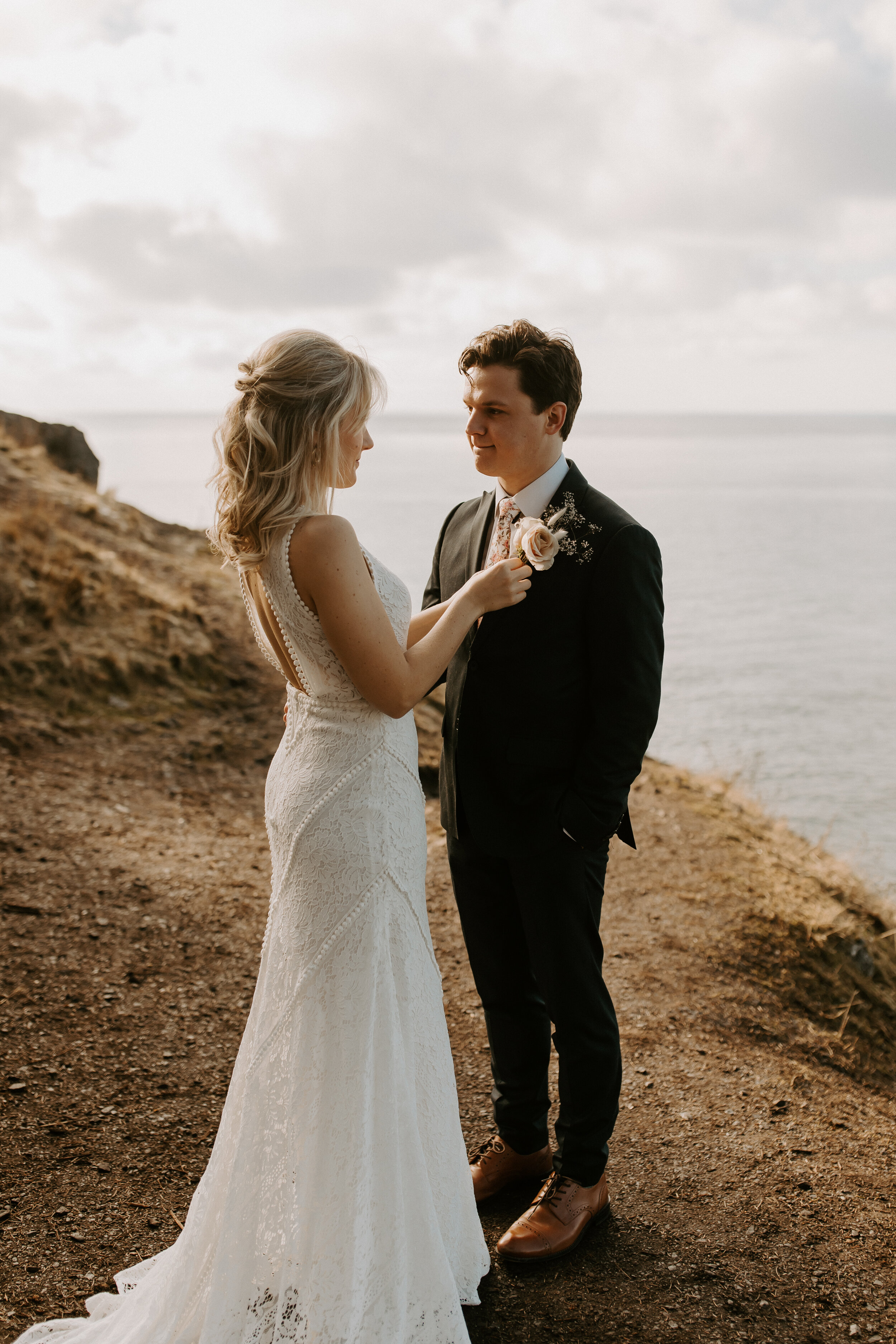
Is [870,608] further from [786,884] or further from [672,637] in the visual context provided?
[786,884]

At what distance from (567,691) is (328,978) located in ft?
3.57

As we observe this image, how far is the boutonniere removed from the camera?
275 cm

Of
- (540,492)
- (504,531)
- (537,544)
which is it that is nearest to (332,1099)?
(537,544)

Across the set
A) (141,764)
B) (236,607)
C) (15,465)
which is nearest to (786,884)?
(141,764)

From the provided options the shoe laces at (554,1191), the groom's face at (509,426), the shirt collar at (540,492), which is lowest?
the shoe laces at (554,1191)

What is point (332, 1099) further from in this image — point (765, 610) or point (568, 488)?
point (765, 610)

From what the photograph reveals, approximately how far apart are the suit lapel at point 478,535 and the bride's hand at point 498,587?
54cm

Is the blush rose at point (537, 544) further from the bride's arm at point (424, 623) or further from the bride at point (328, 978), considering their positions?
the bride's arm at point (424, 623)

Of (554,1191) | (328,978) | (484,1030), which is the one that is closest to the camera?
(328,978)

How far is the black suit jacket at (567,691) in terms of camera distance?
291 cm

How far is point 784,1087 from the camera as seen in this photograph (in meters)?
4.41

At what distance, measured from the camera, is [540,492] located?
309 cm

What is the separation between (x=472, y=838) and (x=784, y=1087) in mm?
2270

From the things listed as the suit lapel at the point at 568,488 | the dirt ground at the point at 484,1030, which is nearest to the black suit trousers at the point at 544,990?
the dirt ground at the point at 484,1030
